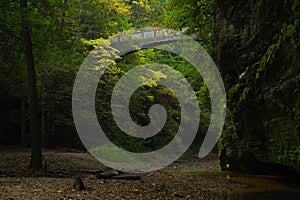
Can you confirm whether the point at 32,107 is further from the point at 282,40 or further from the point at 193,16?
the point at 282,40

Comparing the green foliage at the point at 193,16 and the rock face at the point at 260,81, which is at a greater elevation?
the green foliage at the point at 193,16

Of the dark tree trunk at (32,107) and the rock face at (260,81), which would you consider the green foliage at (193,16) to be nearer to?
the rock face at (260,81)

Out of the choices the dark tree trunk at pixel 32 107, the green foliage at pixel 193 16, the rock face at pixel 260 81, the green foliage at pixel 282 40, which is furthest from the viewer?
the green foliage at pixel 193 16

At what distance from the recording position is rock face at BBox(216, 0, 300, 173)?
29.4 ft

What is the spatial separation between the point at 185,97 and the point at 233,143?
13.3 m

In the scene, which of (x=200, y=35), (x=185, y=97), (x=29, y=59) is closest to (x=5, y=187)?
(x=29, y=59)

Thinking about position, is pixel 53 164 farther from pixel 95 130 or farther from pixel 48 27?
pixel 95 130

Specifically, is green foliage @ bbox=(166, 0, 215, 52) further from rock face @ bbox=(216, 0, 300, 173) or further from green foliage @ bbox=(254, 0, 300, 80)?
green foliage @ bbox=(254, 0, 300, 80)

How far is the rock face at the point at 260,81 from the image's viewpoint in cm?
897

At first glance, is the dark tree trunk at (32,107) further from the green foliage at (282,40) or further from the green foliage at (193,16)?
the green foliage at (282,40)

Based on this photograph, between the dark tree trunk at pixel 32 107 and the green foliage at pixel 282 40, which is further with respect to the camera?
the dark tree trunk at pixel 32 107

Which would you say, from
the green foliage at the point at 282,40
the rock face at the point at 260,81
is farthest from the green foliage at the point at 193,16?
the green foliage at the point at 282,40

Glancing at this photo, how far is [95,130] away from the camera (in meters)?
23.2

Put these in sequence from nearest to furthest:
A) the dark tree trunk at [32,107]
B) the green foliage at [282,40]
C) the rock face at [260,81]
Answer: the green foliage at [282,40] < the rock face at [260,81] < the dark tree trunk at [32,107]
